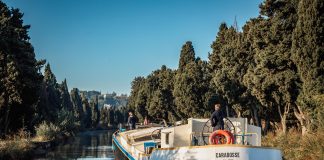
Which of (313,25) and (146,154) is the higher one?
(313,25)

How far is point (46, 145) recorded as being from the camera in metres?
37.8

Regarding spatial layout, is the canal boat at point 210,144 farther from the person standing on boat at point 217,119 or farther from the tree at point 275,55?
the tree at point 275,55

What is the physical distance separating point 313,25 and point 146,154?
41.8ft

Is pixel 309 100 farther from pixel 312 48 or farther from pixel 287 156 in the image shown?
pixel 287 156

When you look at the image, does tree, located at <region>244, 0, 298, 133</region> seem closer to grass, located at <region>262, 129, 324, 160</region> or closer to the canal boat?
grass, located at <region>262, 129, 324, 160</region>

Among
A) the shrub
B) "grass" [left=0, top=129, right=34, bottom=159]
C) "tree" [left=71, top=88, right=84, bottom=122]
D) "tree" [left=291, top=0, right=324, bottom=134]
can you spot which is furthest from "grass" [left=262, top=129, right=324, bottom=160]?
"tree" [left=71, top=88, right=84, bottom=122]

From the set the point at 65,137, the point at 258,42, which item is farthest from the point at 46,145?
the point at 258,42

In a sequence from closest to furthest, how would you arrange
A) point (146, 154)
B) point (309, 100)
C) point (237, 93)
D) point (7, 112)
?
point (146, 154), point (309, 100), point (7, 112), point (237, 93)

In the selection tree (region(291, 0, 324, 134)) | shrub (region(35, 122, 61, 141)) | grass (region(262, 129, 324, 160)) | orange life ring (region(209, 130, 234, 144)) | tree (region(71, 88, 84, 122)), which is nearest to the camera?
orange life ring (region(209, 130, 234, 144))

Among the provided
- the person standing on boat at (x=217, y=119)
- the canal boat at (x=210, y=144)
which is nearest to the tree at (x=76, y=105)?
the canal boat at (x=210, y=144)

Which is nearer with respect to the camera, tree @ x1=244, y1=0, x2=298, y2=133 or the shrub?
tree @ x1=244, y1=0, x2=298, y2=133

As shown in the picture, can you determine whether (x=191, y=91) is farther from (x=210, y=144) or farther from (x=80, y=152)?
(x=210, y=144)

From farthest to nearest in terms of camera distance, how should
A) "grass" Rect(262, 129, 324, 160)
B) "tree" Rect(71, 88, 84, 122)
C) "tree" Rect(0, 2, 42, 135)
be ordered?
"tree" Rect(71, 88, 84, 122) → "tree" Rect(0, 2, 42, 135) → "grass" Rect(262, 129, 324, 160)

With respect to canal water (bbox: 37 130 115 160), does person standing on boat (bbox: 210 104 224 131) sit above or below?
above
